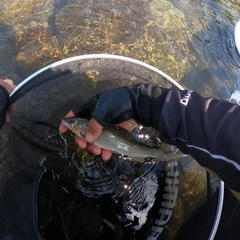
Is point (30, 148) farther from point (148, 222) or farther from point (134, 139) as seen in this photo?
point (148, 222)

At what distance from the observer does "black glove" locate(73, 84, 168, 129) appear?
83.2 inches

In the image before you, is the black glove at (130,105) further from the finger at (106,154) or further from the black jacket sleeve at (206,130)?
the finger at (106,154)

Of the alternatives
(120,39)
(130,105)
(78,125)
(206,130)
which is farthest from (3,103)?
(120,39)

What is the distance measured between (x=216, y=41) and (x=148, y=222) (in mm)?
3045

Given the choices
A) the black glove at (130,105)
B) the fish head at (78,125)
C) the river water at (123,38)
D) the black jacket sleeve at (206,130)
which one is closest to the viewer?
the black jacket sleeve at (206,130)

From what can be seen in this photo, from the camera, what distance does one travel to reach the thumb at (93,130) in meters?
2.17

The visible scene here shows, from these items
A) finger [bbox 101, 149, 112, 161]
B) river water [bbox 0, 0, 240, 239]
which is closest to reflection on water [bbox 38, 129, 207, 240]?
finger [bbox 101, 149, 112, 161]

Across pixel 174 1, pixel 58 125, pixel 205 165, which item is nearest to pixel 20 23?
pixel 58 125

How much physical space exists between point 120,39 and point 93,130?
205 centimetres

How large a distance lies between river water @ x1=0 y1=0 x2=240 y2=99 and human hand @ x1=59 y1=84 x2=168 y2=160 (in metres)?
1.42

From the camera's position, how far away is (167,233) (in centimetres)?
245

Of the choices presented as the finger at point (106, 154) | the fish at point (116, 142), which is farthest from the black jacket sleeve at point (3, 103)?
the finger at point (106, 154)

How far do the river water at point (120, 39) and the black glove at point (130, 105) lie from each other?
4.79ft

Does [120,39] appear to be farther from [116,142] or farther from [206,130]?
[206,130]
